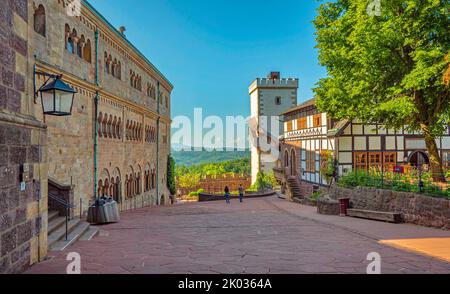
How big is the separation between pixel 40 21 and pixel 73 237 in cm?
844

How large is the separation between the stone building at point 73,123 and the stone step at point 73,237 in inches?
38.4

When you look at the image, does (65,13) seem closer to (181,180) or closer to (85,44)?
(85,44)

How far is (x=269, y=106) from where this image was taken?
55.2 m

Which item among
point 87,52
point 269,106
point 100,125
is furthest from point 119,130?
point 269,106

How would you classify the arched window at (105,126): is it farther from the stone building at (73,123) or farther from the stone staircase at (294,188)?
the stone staircase at (294,188)

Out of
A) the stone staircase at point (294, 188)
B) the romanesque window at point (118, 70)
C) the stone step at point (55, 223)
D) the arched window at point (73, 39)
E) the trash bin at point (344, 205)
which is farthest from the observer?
the stone staircase at point (294, 188)

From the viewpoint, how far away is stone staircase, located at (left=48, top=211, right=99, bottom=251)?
7.75 metres

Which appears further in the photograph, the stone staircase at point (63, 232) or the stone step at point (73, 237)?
the stone staircase at point (63, 232)

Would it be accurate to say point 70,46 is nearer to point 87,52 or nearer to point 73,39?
point 73,39

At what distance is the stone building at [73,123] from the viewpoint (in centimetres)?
547

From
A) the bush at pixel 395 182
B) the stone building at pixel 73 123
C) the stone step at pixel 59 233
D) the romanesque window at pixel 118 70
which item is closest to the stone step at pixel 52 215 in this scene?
the stone step at pixel 59 233

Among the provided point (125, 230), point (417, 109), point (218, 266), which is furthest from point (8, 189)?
point (417, 109)

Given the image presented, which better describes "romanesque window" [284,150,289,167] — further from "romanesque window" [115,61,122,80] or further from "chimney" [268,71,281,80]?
"chimney" [268,71,281,80]
